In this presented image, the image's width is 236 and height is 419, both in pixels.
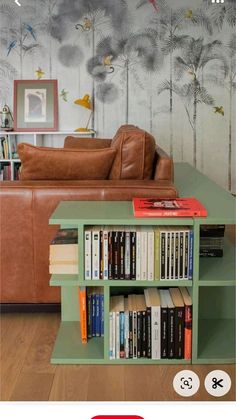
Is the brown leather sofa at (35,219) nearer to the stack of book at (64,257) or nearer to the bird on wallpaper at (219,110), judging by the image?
the stack of book at (64,257)

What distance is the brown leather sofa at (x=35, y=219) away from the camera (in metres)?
2.46

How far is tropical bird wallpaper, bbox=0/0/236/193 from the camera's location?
571cm

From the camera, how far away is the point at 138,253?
2.11 m

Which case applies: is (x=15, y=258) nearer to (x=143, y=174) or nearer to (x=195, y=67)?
(x=143, y=174)

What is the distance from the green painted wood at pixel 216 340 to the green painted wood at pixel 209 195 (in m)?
0.52

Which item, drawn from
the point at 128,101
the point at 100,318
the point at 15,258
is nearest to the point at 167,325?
the point at 100,318

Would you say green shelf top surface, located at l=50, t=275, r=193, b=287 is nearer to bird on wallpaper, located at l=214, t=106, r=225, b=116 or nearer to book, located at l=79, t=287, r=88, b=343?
book, located at l=79, t=287, r=88, b=343

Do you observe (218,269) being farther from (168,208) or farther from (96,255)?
(96,255)

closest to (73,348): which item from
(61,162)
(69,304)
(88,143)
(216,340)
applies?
(69,304)

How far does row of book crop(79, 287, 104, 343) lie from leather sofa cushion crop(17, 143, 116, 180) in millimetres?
579

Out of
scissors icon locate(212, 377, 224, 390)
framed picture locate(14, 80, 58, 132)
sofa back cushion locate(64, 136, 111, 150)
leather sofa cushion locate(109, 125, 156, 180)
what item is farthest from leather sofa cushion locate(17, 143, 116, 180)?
framed picture locate(14, 80, 58, 132)

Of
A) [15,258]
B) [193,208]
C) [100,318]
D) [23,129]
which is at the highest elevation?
[23,129]

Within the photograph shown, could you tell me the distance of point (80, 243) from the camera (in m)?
2.09

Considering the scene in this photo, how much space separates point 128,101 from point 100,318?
12.8ft
